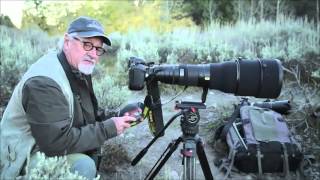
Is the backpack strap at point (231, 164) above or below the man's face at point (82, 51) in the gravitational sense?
below

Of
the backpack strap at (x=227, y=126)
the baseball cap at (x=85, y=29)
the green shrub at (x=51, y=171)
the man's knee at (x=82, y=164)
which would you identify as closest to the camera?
the green shrub at (x=51, y=171)

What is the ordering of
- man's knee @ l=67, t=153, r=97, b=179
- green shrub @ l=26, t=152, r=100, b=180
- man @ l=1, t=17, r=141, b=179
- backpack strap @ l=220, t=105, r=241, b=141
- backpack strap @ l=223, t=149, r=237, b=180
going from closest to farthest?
green shrub @ l=26, t=152, r=100, b=180, man @ l=1, t=17, r=141, b=179, man's knee @ l=67, t=153, r=97, b=179, backpack strap @ l=223, t=149, r=237, b=180, backpack strap @ l=220, t=105, r=241, b=141

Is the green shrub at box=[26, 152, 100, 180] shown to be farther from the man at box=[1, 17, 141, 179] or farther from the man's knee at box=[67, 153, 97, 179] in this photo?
the man's knee at box=[67, 153, 97, 179]

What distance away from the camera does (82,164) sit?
298 centimetres

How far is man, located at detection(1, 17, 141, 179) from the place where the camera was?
9.23 feet

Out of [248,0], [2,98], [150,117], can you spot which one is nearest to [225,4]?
[248,0]

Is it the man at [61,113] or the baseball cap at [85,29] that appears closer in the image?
the man at [61,113]

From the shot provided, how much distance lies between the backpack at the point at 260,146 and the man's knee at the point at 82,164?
1.66 metres

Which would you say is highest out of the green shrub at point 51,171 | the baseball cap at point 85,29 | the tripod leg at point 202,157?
the baseball cap at point 85,29

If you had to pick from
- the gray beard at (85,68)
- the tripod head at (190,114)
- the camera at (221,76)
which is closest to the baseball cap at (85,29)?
the gray beard at (85,68)

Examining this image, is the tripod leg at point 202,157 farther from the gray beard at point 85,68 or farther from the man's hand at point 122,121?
the gray beard at point 85,68

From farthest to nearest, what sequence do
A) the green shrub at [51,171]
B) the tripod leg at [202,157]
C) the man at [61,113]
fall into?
the tripod leg at [202,157]
the man at [61,113]
the green shrub at [51,171]

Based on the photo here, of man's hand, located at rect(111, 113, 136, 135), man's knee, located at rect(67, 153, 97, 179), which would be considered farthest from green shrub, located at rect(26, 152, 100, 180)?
man's hand, located at rect(111, 113, 136, 135)

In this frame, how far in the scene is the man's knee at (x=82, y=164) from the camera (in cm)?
297
